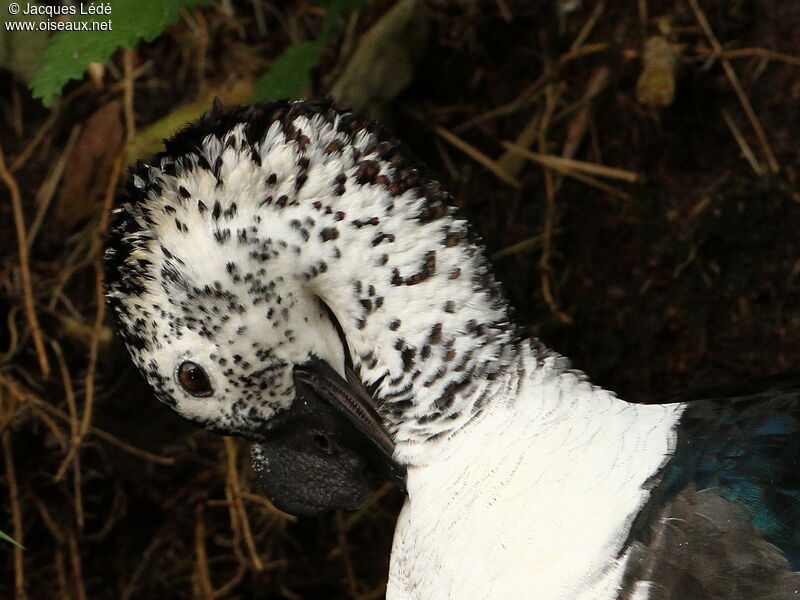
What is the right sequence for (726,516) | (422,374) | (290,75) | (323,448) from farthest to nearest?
(290,75) < (323,448) < (422,374) < (726,516)

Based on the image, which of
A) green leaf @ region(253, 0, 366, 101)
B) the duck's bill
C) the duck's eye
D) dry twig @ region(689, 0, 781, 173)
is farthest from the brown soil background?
the duck's eye

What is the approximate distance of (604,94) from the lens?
2.40 meters

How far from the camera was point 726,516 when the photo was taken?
1250mm

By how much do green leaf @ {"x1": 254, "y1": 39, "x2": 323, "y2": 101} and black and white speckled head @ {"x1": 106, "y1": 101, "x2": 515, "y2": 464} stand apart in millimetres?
405

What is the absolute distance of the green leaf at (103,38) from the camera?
1416mm

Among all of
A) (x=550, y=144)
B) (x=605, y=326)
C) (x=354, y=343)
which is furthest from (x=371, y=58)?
(x=354, y=343)

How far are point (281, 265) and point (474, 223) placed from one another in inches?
41.9

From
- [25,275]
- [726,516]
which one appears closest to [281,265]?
[726,516]

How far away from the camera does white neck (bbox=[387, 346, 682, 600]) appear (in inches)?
50.1

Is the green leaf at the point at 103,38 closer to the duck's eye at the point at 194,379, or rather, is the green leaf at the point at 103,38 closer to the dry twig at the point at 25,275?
the duck's eye at the point at 194,379

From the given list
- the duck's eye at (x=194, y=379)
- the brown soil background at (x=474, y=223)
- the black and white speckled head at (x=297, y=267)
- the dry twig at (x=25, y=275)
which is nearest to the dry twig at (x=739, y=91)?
the brown soil background at (x=474, y=223)

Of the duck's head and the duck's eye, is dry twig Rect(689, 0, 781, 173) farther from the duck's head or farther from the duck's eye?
the duck's eye

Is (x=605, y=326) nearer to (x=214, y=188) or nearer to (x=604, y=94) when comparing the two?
(x=604, y=94)

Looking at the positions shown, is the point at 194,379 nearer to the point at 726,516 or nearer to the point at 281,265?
the point at 281,265
